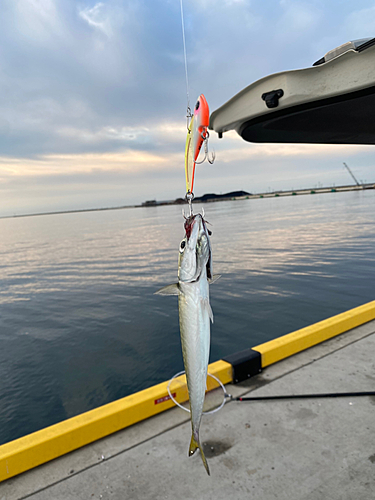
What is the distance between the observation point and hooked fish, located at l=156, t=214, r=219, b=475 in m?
1.64

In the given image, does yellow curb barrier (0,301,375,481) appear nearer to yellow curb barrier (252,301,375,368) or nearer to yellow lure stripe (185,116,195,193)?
yellow curb barrier (252,301,375,368)

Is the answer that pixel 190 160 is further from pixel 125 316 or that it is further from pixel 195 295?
pixel 125 316

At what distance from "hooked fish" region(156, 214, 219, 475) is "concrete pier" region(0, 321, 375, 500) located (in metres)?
2.26

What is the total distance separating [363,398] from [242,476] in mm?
2172

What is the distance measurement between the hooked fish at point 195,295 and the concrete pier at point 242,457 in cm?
226

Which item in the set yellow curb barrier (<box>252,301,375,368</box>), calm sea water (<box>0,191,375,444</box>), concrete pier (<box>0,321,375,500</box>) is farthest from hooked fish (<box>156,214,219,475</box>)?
calm sea water (<box>0,191,375,444</box>)

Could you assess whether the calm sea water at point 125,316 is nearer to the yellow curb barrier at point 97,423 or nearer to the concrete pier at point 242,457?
the yellow curb barrier at point 97,423

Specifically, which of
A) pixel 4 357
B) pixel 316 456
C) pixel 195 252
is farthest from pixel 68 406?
pixel 195 252

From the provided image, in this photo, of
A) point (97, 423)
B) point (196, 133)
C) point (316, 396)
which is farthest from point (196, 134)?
point (316, 396)

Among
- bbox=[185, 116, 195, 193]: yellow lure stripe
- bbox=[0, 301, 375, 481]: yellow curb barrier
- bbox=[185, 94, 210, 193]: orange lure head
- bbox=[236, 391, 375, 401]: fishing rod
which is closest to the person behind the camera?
bbox=[185, 94, 210, 193]: orange lure head

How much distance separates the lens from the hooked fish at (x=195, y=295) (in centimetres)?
164

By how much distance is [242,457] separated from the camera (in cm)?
383

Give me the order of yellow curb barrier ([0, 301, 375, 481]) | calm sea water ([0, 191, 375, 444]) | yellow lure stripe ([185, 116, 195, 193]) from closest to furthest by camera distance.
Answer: yellow lure stripe ([185, 116, 195, 193])
yellow curb barrier ([0, 301, 375, 481])
calm sea water ([0, 191, 375, 444])

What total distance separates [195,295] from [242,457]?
3.02 m
